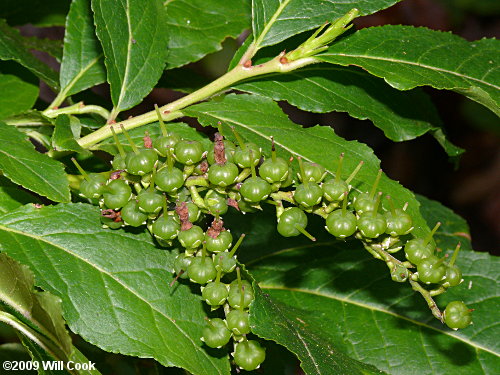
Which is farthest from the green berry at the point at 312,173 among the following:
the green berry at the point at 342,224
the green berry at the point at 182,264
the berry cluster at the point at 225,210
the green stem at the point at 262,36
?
the green stem at the point at 262,36

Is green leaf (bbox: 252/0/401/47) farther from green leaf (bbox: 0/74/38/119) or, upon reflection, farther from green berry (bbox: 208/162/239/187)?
green leaf (bbox: 0/74/38/119)

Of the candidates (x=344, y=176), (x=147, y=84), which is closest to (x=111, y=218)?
(x=147, y=84)

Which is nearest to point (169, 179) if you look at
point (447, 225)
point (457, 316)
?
point (457, 316)

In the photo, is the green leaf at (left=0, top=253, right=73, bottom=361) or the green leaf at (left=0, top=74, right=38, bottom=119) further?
the green leaf at (left=0, top=74, right=38, bottom=119)

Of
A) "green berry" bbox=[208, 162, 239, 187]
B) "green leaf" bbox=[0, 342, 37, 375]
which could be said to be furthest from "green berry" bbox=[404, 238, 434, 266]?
"green leaf" bbox=[0, 342, 37, 375]

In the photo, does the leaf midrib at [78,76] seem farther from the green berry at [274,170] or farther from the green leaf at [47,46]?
the green berry at [274,170]

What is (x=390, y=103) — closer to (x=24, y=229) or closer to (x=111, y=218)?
(x=111, y=218)

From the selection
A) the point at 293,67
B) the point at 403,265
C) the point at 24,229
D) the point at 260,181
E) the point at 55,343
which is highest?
the point at 293,67
